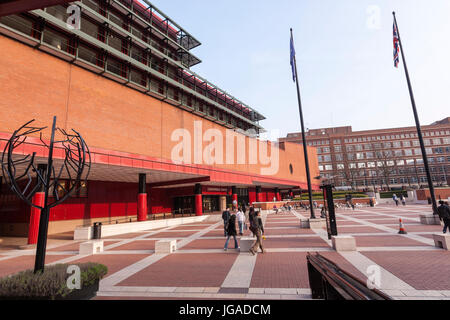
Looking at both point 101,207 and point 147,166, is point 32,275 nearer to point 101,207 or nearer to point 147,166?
point 147,166

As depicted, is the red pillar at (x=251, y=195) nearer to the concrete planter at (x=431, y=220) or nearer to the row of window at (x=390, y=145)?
the concrete planter at (x=431, y=220)

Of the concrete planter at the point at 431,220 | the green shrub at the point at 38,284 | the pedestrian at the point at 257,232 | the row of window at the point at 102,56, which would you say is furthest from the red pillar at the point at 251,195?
the green shrub at the point at 38,284

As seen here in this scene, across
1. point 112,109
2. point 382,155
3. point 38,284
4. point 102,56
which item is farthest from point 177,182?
point 382,155

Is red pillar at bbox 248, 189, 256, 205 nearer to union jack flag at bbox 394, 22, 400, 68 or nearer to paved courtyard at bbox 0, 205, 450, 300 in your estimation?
union jack flag at bbox 394, 22, 400, 68

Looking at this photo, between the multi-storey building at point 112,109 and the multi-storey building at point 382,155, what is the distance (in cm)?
6441

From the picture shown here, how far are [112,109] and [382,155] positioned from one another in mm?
92419

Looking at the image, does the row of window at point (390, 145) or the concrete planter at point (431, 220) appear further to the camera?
the row of window at point (390, 145)

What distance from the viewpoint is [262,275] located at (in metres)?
7.11

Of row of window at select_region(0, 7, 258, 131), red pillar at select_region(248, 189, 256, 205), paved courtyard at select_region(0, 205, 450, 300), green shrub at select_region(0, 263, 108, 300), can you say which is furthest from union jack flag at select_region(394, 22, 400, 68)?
red pillar at select_region(248, 189, 256, 205)

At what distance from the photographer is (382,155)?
276 feet

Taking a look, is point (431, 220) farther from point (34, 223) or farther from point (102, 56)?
point (102, 56)

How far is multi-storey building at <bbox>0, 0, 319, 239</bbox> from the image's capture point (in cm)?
1636

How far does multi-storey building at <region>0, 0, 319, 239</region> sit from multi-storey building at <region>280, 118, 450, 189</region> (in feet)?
211

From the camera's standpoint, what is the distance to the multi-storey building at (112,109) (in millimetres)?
16359
